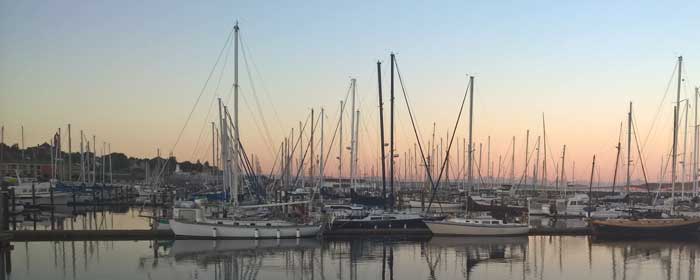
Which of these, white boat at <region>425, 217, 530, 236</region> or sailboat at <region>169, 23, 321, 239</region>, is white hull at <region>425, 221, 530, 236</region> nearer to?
white boat at <region>425, 217, 530, 236</region>

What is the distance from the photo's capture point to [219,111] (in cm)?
5259

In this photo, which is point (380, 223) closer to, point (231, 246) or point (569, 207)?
point (231, 246)

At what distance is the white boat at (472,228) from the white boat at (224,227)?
31.1ft

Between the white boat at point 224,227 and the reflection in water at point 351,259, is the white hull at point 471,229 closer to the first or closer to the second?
the reflection in water at point 351,259

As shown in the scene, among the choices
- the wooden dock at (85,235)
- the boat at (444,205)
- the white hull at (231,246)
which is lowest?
the boat at (444,205)

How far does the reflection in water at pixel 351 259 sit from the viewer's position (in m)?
27.5

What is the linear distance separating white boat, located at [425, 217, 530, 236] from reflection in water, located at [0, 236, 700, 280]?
174 centimetres

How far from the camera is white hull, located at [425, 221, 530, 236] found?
4184 cm

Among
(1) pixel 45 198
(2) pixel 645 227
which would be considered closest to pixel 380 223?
(2) pixel 645 227

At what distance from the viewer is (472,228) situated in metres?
42.0

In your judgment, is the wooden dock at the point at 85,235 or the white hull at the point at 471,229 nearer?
the wooden dock at the point at 85,235

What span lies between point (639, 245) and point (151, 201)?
178ft

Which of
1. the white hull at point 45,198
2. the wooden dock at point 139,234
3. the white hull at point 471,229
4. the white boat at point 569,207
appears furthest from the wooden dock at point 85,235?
the white boat at point 569,207

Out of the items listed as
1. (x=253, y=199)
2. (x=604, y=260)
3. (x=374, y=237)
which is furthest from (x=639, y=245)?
(x=253, y=199)
